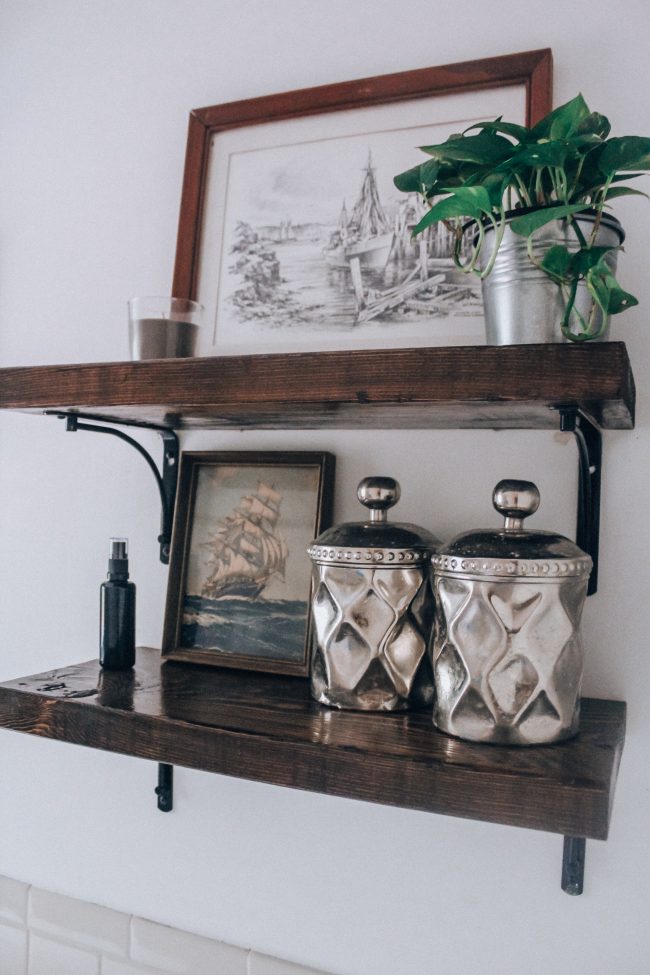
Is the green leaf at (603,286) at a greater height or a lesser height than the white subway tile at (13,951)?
greater

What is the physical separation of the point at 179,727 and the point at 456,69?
84cm

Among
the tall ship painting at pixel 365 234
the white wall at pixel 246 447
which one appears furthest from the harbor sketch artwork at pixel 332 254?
the white wall at pixel 246 447

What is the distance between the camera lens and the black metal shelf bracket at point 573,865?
0.89 m

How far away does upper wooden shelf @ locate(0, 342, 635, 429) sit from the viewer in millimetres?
679

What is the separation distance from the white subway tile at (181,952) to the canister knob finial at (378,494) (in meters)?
0.66

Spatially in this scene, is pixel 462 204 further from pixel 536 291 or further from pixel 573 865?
pixel 573 865

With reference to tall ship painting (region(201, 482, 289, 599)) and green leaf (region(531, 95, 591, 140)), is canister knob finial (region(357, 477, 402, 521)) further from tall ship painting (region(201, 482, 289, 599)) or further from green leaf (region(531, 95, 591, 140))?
green leaf (region(531, 95, 591, 140))

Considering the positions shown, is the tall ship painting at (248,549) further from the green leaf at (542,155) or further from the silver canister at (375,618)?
the green leaf at (542,155)

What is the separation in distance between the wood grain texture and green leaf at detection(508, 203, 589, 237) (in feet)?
1.53

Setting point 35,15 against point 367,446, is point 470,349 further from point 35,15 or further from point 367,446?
point 35,15

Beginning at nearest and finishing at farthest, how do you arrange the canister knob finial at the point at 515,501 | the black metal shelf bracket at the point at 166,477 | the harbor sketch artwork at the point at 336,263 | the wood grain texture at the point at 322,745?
1. the wood grain texture at the point at 322,745
2. the canister knob finial at the point at 515,501
3. the harbor sketch artwork at the point at 336,263
4. the black metal shelf bracket at the point at 166,477

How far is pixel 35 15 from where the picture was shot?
131 centimetres

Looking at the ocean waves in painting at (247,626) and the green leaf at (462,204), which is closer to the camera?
the green leaf at (462,204)

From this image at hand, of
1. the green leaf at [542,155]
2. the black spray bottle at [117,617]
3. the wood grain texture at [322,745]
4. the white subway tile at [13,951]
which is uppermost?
the green leaf at [542,155]
